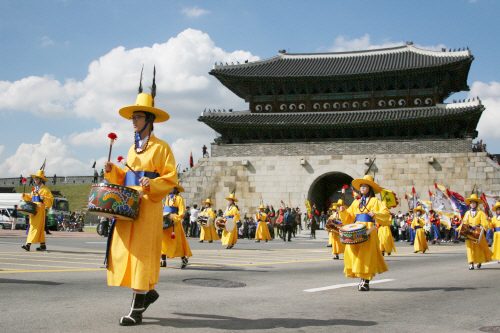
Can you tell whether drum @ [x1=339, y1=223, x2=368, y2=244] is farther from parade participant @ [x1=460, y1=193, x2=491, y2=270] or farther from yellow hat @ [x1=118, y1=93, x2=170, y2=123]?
parade participant @ [x1=460, y1=193, x2=491, y2=270]

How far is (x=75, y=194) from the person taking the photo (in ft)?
193

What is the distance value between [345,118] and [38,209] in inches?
1026

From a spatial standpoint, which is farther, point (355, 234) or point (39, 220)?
point (39, 220)

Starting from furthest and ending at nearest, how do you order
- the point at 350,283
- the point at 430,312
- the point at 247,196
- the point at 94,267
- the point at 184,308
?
the point at 247,196 → the point at 94,267 → the point at 350,283 → the point at 430,312 → the point at 184,308

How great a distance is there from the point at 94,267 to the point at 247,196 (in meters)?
25.9

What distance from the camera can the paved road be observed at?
5.20 meters

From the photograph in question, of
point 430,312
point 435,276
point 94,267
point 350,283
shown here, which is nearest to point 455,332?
point 430,312

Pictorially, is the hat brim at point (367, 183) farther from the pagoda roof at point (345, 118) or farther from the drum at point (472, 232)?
the pagoda roof at point (345, 118)

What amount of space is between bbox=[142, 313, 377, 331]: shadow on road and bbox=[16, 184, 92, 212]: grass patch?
5012 centimetres

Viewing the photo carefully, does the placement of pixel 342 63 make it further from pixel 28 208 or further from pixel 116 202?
pixel 116 202

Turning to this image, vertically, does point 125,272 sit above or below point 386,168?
below

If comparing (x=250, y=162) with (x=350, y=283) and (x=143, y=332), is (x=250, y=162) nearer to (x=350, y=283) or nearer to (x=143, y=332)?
(x=350, y=283)

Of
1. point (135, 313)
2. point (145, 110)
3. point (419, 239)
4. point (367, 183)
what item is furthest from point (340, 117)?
point (135, 313)

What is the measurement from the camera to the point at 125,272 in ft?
16.8
